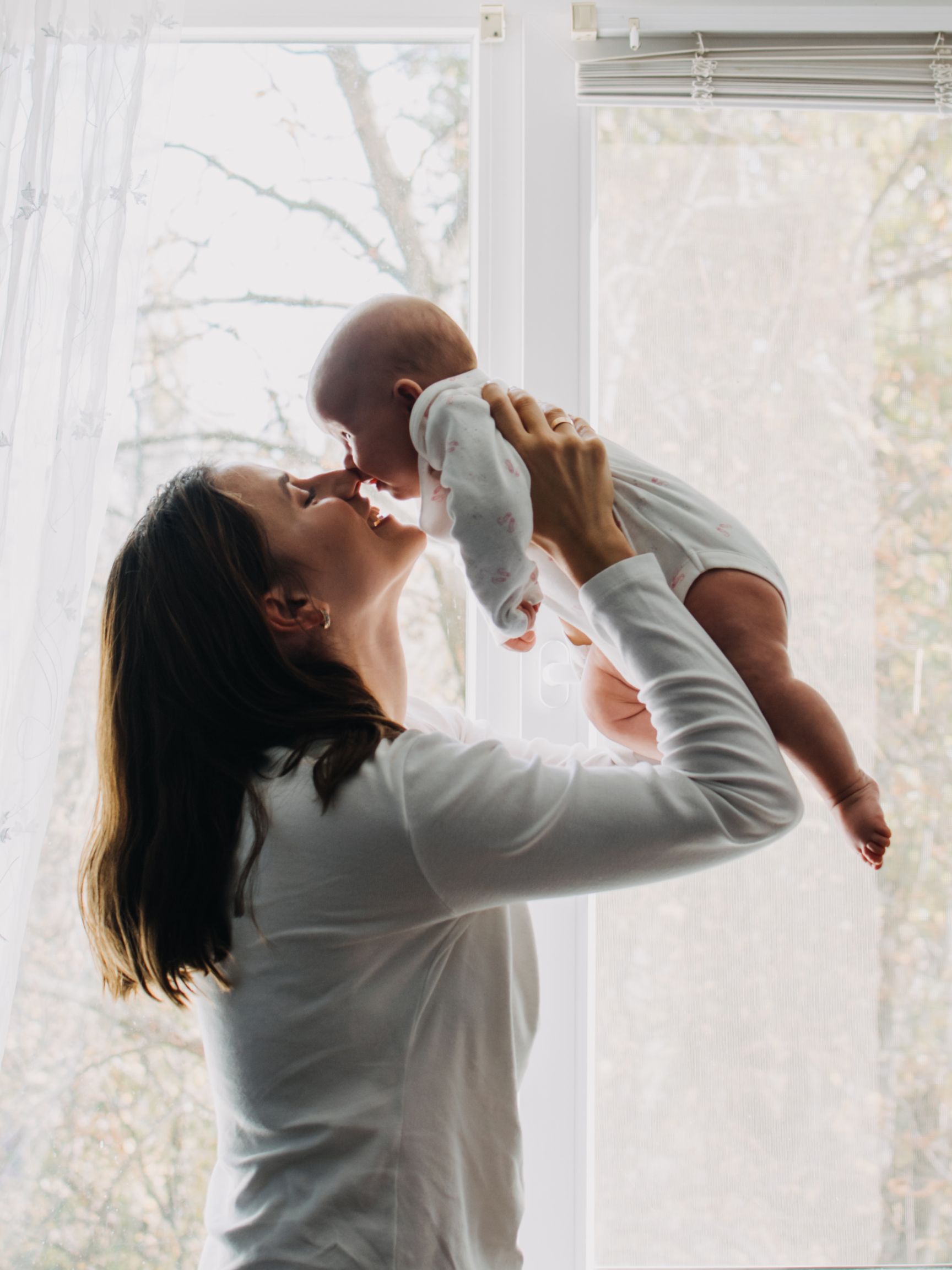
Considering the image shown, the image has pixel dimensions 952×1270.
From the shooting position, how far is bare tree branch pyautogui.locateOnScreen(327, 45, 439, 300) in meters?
1.55

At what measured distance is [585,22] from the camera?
1462 mm

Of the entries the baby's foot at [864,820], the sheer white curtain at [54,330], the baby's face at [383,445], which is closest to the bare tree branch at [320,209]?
the sheer white curtain at [54,330]

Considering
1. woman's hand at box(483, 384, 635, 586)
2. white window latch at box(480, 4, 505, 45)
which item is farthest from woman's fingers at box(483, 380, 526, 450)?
white window latch at box(480, 4, 505, 45)

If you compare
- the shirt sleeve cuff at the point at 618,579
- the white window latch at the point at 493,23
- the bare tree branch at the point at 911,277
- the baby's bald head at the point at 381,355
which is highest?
the white window latch at the point at 493,23

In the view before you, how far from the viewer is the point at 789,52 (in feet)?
4.78

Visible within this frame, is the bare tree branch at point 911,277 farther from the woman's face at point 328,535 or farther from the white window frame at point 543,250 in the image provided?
the woman's face at point 328,535

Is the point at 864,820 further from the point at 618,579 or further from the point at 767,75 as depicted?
the point at 767,75

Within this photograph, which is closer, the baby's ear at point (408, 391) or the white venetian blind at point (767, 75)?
the baby's ear at point (408, 391)

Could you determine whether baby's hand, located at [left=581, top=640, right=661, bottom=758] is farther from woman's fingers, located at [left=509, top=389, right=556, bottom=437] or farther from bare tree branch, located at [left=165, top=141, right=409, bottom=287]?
bare tree branch, located at [left=165, top=141, right=409, bottom=287]

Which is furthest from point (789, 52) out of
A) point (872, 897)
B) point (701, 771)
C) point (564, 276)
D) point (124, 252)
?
point (872, 897)

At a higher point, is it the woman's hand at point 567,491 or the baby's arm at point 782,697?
the woman's hand at point 567,491

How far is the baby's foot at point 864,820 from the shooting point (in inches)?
39.3

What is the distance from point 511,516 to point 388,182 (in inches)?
34.7

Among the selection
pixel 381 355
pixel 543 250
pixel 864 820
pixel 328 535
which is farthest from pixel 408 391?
pixel 864 820
